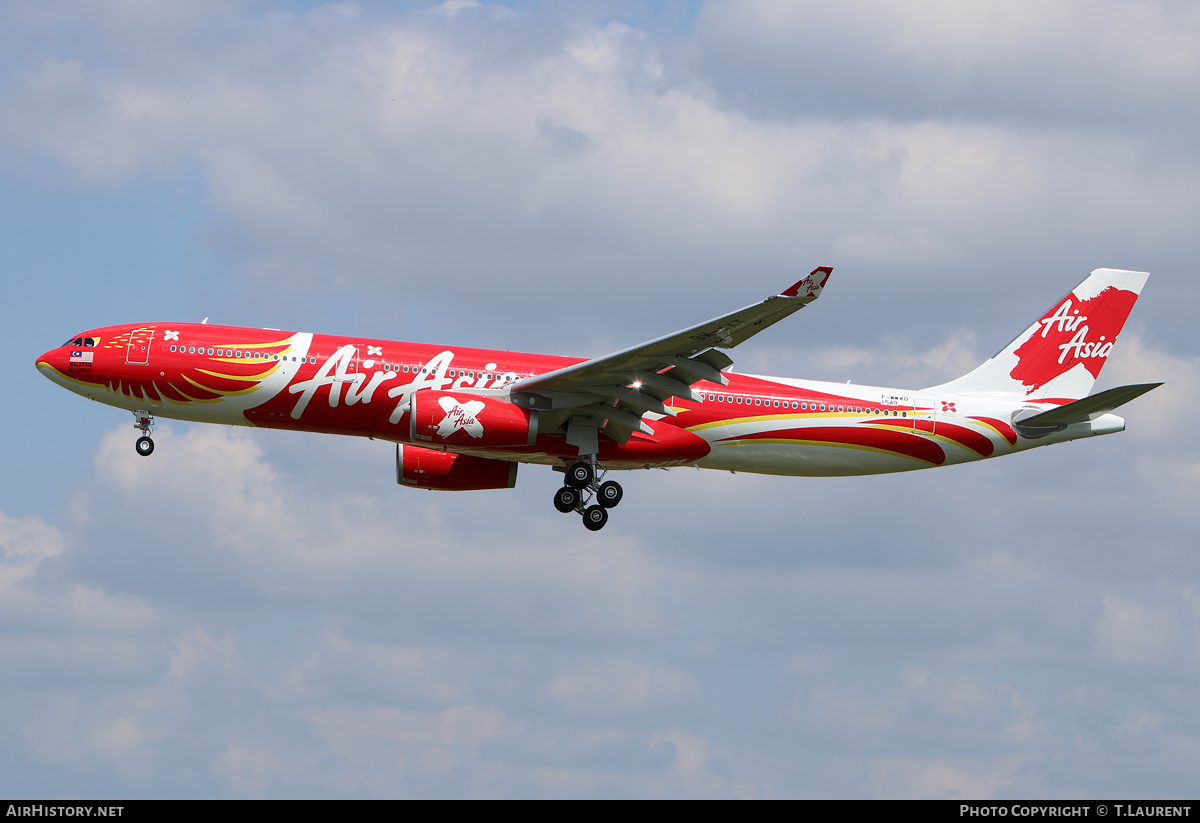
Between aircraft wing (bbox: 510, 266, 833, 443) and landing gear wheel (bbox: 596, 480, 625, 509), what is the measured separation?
145 centimetres

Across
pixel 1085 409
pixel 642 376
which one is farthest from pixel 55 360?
pixel 1085 409

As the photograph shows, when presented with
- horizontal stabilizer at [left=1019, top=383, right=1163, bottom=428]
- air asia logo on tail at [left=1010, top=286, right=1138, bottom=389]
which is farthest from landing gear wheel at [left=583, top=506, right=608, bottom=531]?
air asia logo on tail at [left=1010, top=286, right=1138, bottom=389]

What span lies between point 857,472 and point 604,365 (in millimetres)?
10013

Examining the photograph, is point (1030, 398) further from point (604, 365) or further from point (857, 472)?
point (604, 365)

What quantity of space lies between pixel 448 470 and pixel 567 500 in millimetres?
4064

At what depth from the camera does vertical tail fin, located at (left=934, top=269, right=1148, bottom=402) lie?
41156 mm

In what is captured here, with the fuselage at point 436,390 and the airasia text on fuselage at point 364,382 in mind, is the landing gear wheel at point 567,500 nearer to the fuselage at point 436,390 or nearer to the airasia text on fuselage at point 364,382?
the fuselage at point 436,390

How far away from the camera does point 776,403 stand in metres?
37.9

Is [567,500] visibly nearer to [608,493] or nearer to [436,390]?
[608,493]

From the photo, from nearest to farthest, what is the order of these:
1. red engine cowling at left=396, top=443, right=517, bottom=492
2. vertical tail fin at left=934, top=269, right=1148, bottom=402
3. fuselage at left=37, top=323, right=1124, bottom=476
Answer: fuselage at left=37, top=323, right=1124, bottom=476 < red engine cowling at left=396, top=443, right=517, bottom=492 < vertical tail fin at left=934, top=269, right=1148, bottom=402

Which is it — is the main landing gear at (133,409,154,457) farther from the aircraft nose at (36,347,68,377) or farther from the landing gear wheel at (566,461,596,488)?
the landing gear wheel at (566,461,596,488)
